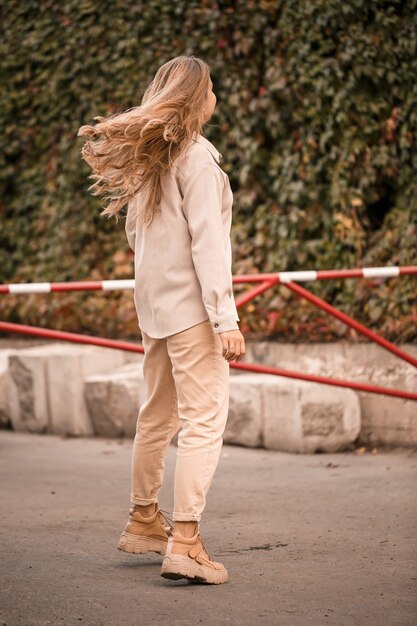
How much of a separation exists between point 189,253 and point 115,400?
396cm

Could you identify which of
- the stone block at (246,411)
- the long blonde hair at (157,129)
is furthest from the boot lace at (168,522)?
the stone block at (246,411)

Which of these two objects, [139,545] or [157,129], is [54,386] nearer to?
[139,545]

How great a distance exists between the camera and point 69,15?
9.78 meters

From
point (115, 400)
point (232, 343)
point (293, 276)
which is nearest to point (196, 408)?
point (232, 343)

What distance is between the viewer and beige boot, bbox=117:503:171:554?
13.9 ft

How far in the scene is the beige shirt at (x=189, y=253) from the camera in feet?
12.5

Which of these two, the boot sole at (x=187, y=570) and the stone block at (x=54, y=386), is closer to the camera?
the boot sole at (x=187, y=570)

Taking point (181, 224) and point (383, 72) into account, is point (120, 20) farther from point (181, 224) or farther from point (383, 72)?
point (181, 224)

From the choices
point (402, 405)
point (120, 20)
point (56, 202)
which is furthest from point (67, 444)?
point (120, 20)

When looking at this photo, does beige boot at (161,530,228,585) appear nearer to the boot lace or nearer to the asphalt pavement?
the asphalt pavement

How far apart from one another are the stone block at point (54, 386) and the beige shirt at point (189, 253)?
4.08 meters

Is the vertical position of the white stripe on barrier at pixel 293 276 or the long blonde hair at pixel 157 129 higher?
the long blonde hair at pixel 157 129

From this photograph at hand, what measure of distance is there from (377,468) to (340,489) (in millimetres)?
639

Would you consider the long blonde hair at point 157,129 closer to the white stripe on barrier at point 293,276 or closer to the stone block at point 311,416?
the white stripe on barrier at point 293,276
